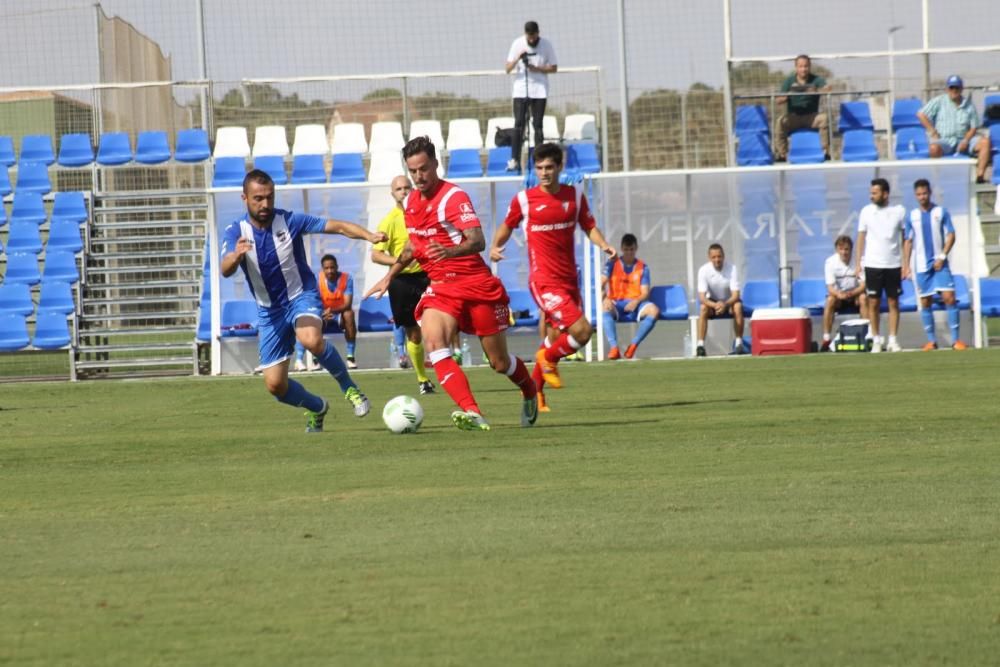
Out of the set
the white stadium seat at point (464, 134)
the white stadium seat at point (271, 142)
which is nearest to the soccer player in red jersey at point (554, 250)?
the white stadium seat at point (464, 134)

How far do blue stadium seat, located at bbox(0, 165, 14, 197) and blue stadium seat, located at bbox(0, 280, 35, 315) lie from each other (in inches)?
110

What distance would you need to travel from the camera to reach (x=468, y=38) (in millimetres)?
27750

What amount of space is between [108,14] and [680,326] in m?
12.2

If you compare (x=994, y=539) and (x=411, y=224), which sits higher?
(x=411, y=224)

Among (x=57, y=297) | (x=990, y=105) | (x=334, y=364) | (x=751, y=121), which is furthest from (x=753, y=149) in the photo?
(x=334, y=364)

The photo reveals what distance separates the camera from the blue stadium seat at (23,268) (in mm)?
24641

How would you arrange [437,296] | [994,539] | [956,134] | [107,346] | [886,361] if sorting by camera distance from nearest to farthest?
[994,539], [437,296], [886,361], [107,346], [956,134]

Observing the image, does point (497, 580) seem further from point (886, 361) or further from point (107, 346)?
point (107, 346)

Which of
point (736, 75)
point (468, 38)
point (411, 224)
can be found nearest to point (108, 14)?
point (468, 38)

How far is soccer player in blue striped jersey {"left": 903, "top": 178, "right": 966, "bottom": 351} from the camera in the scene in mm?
22469

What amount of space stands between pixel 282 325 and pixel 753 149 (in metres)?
16.4

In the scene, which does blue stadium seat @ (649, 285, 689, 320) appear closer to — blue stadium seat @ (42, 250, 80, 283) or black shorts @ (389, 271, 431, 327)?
black shorts @ (389, 271, 431, 327)

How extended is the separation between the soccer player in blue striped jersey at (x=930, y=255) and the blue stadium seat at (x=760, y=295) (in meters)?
2.04

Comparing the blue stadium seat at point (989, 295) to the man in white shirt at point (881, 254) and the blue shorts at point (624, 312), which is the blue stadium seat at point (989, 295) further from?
the blue shorts at point (624, 312)
